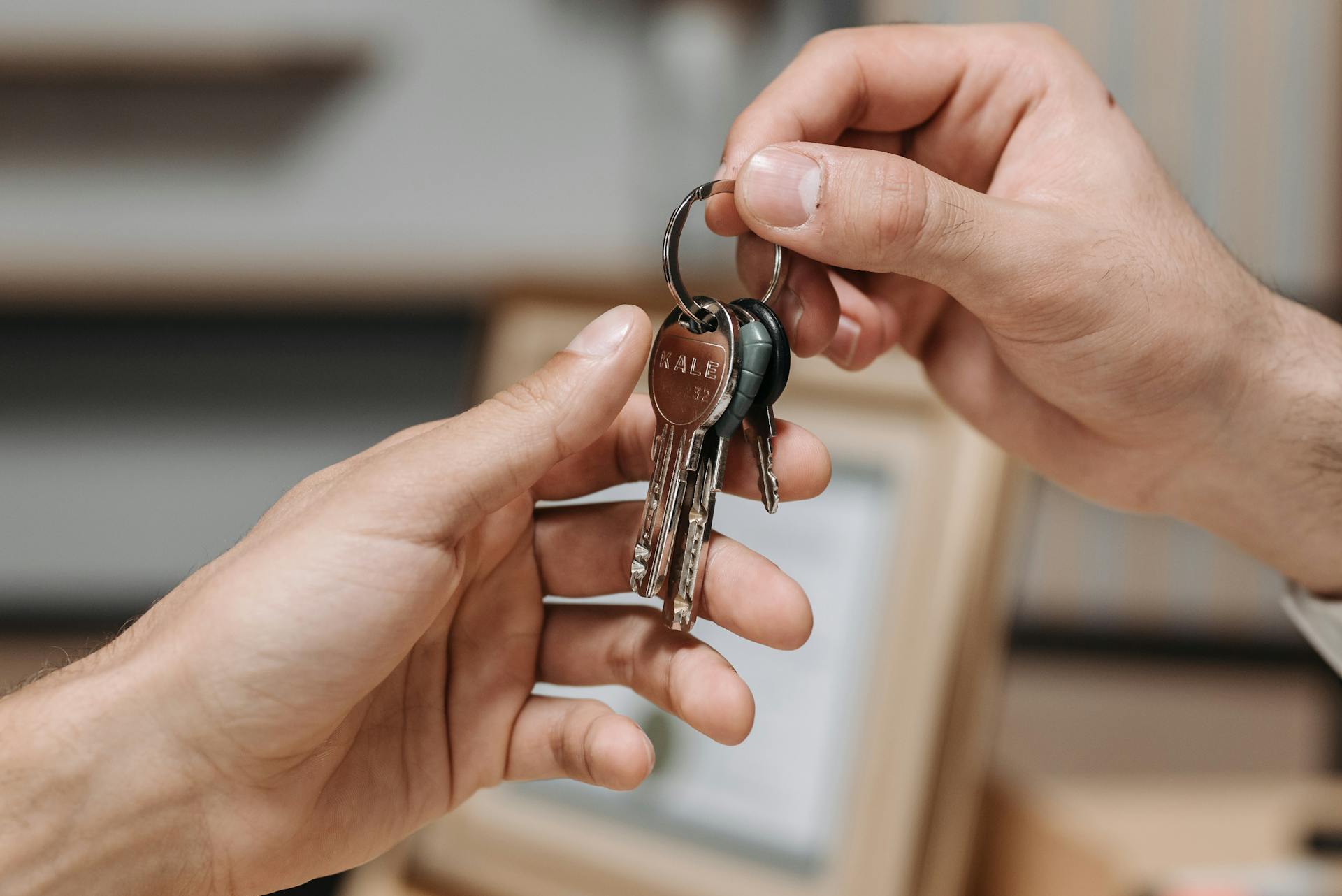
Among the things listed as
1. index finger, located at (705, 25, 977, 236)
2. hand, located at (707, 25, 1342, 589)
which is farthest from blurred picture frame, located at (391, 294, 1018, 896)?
index finger, located at (705, 25, 977, 236)

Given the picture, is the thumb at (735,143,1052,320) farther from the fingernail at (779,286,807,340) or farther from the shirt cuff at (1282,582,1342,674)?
the shirt cuff at (1282,582,1342,674)

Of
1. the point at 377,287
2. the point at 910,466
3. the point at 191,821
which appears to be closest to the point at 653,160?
the point at 377,287

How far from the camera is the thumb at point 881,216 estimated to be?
1.70 ft

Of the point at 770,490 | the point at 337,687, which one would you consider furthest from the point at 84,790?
the point at 770,490

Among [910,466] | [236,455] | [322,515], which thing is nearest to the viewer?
[322,515]

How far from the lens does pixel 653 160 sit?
116 centimetres

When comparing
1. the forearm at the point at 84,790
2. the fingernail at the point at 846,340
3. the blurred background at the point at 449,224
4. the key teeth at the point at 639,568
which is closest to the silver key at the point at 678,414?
the key teeth at the point at 639,568

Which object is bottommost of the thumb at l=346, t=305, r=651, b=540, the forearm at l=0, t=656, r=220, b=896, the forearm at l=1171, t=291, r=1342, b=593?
the forearm at l=0, t=656, r=220, b=896

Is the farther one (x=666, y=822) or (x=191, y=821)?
(x=666, y=822)

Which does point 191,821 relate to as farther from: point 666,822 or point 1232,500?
point 1232,500

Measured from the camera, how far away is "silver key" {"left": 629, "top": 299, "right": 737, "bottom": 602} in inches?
21.0

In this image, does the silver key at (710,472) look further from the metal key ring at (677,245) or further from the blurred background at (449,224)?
the blurred background at (449,224)

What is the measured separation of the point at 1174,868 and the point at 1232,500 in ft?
1.05

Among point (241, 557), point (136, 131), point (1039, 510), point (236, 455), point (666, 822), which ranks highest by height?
point (136, 131)
